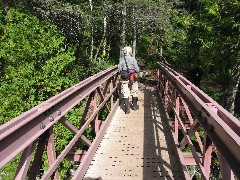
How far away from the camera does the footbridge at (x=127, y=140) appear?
2.49 meters

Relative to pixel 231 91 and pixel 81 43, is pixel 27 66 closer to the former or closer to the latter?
pixel 81 43

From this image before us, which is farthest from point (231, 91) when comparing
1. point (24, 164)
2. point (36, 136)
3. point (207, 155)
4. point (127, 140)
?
point (24, 164)

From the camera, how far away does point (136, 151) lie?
6168mm

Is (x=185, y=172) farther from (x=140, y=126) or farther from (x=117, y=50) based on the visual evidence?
(x=117, y=50)

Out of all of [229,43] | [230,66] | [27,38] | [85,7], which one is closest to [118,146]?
[229,43]

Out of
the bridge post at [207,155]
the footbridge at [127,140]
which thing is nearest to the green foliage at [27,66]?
the footbridge at [127,140]

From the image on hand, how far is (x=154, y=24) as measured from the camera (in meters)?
32.2

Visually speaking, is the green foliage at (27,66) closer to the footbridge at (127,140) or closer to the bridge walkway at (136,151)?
the footbridge at (127,140)

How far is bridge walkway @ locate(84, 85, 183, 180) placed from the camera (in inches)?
201

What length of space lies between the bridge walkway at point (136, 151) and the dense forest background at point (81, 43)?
5.18 meters

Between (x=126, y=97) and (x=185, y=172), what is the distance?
5118 millimetres

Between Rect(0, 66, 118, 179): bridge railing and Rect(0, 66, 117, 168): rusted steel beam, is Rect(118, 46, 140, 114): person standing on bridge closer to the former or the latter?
Rect(0, 66, 118, 179): bridge railing

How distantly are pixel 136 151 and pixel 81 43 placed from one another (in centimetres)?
2403

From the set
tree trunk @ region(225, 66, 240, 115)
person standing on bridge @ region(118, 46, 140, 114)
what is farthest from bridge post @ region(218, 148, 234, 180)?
tree trunk @ region(225, 66, 240, 115)
